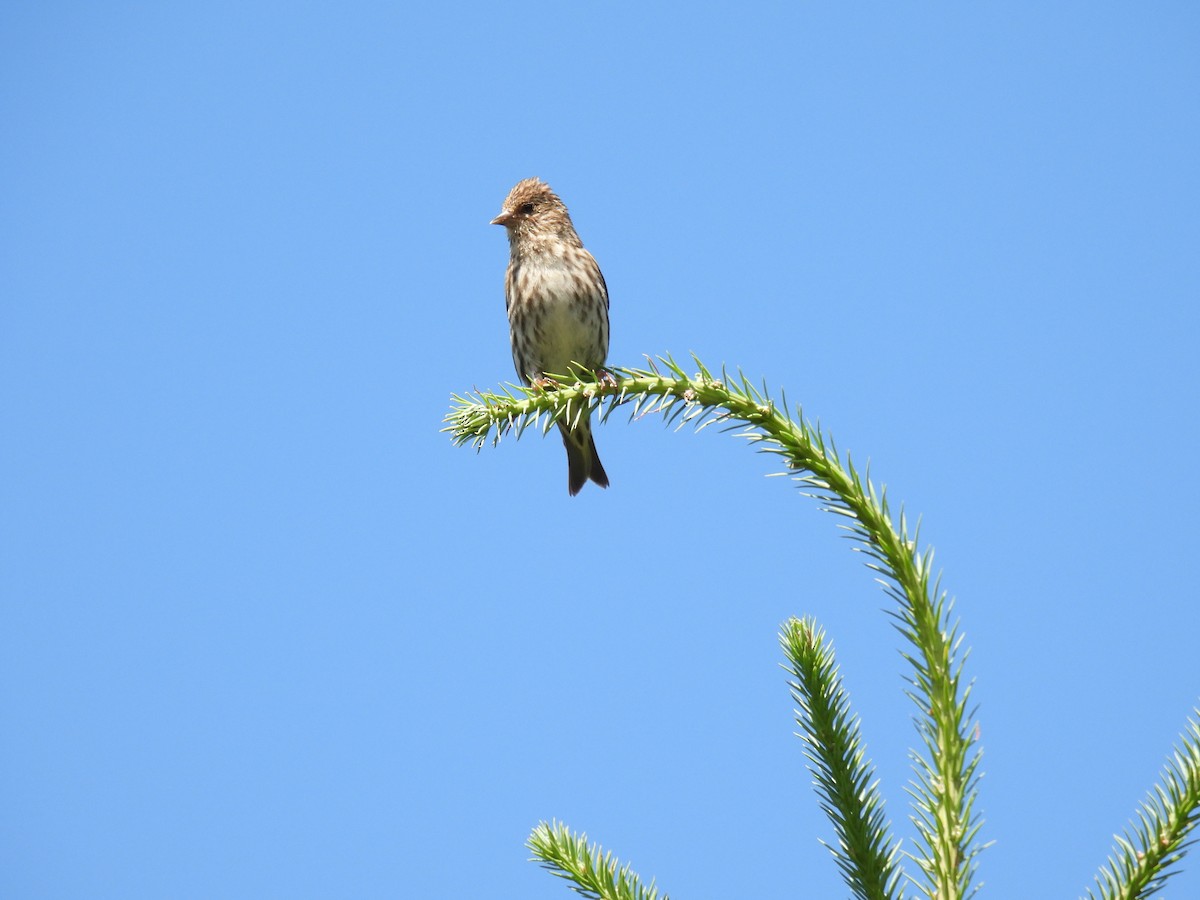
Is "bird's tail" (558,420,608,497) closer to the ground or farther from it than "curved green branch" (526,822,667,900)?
farther from it

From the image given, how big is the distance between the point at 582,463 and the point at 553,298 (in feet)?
3.76

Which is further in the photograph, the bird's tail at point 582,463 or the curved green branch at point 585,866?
the bird's tail at point 582,463

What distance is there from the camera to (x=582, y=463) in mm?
6977

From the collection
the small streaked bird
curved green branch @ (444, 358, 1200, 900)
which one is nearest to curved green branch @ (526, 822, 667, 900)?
curved green branch @ (444, 358, 1200, 900)

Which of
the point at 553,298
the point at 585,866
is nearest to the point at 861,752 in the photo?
the point at 585,866

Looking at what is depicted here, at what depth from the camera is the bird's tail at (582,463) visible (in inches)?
272

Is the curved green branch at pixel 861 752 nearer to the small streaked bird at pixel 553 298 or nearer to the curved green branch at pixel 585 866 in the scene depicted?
the curved green branch at pixel 585 866

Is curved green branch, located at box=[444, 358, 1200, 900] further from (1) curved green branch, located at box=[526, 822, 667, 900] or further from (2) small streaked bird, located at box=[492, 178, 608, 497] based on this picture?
(2) small streaked bird, located at box=[492, 178, 608, 497]

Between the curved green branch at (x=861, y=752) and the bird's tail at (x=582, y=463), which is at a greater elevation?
the bird's tail at (x=582, y=463)

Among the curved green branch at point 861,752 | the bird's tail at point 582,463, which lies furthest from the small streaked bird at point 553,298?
the curved green branch at point 861,752

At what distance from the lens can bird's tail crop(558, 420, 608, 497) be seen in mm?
6914

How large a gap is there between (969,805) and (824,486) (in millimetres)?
672

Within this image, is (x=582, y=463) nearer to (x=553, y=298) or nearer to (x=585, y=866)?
(x=553, y=298)

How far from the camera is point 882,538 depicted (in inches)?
78.8
